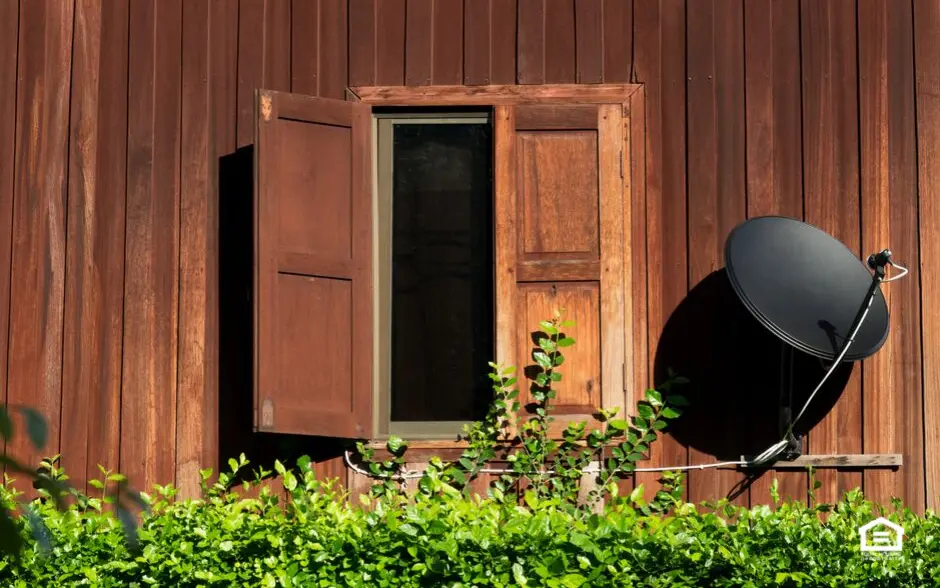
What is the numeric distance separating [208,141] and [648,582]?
2.83m

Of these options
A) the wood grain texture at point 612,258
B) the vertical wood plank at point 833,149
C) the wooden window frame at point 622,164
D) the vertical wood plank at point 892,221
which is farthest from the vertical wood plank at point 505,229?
the vertical wood plank at point 892,221

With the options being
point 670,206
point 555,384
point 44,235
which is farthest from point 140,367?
point 670,206

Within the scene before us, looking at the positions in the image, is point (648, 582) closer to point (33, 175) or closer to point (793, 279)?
point (793, 279)

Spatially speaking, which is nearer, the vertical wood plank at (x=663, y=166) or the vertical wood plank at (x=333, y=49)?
the vertical wood plank at (x=663, y=166)

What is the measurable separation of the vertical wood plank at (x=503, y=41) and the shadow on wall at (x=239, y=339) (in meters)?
1.19

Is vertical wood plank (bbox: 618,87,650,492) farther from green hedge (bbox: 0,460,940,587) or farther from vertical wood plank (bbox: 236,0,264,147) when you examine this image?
vertical wood plank (bbox: 236,0,264,147)

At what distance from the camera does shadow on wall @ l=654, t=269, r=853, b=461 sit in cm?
557

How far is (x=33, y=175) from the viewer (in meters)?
5.78

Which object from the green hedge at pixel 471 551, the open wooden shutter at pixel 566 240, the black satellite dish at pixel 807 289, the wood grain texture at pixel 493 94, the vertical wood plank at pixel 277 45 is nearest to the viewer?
the green hedge at pixel 471 551

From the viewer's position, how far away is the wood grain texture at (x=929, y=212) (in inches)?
219

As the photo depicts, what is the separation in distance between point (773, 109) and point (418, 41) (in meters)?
1.63

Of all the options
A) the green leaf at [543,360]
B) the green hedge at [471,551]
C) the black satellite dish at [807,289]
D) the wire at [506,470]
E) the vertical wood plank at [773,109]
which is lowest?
the green hedge at [471,551]

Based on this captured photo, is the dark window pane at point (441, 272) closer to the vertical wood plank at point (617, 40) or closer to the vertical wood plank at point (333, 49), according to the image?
the vertical wood plank at point (333, 49)

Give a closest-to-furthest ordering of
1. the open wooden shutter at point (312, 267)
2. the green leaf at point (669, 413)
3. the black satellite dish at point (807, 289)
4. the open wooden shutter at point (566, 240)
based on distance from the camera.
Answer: the black satellite dish at point (807, 289), the open wooden shutter at point (312, 267), the green leaf at point (669, 413), the open wooden shutter at point (566, 240)
